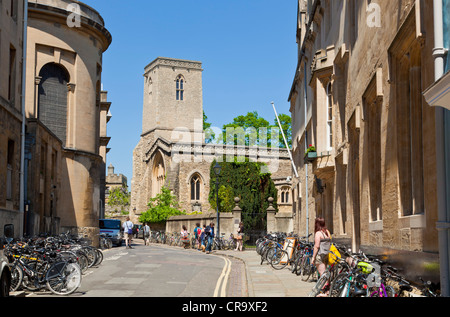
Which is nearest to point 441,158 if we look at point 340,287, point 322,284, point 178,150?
point 340,287

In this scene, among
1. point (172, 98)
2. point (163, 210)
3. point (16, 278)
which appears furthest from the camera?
point (172, 98)

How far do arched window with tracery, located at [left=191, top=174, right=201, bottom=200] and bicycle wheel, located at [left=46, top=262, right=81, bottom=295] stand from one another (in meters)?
54.1

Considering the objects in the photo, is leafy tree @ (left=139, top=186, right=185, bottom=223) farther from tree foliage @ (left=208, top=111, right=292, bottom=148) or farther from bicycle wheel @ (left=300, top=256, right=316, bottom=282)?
bicycle wheel @ (left=300, top=256, right=316, bottom=282)

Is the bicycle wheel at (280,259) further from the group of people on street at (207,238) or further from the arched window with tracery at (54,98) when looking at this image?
the arched window with tracery at (54,98)

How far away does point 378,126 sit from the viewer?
1250cm

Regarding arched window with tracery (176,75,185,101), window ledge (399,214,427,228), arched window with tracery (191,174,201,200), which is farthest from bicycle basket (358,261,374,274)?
arched window with tracery (176,75,185,101)

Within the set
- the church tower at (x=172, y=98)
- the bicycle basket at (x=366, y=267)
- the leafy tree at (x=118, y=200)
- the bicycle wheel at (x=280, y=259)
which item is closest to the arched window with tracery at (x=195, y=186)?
the church tower at (x=172, y=98)

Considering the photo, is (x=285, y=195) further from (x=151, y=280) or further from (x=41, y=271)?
(x=41, y=271)

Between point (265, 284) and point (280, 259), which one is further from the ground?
point (280, 259)

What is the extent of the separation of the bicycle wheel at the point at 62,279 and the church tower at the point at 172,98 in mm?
72491

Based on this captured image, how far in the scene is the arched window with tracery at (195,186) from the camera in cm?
6649

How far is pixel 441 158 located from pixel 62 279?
8.17 meters

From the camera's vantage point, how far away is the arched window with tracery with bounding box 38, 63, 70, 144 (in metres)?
31.3

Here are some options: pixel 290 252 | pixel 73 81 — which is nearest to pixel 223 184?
pixel 73 81
